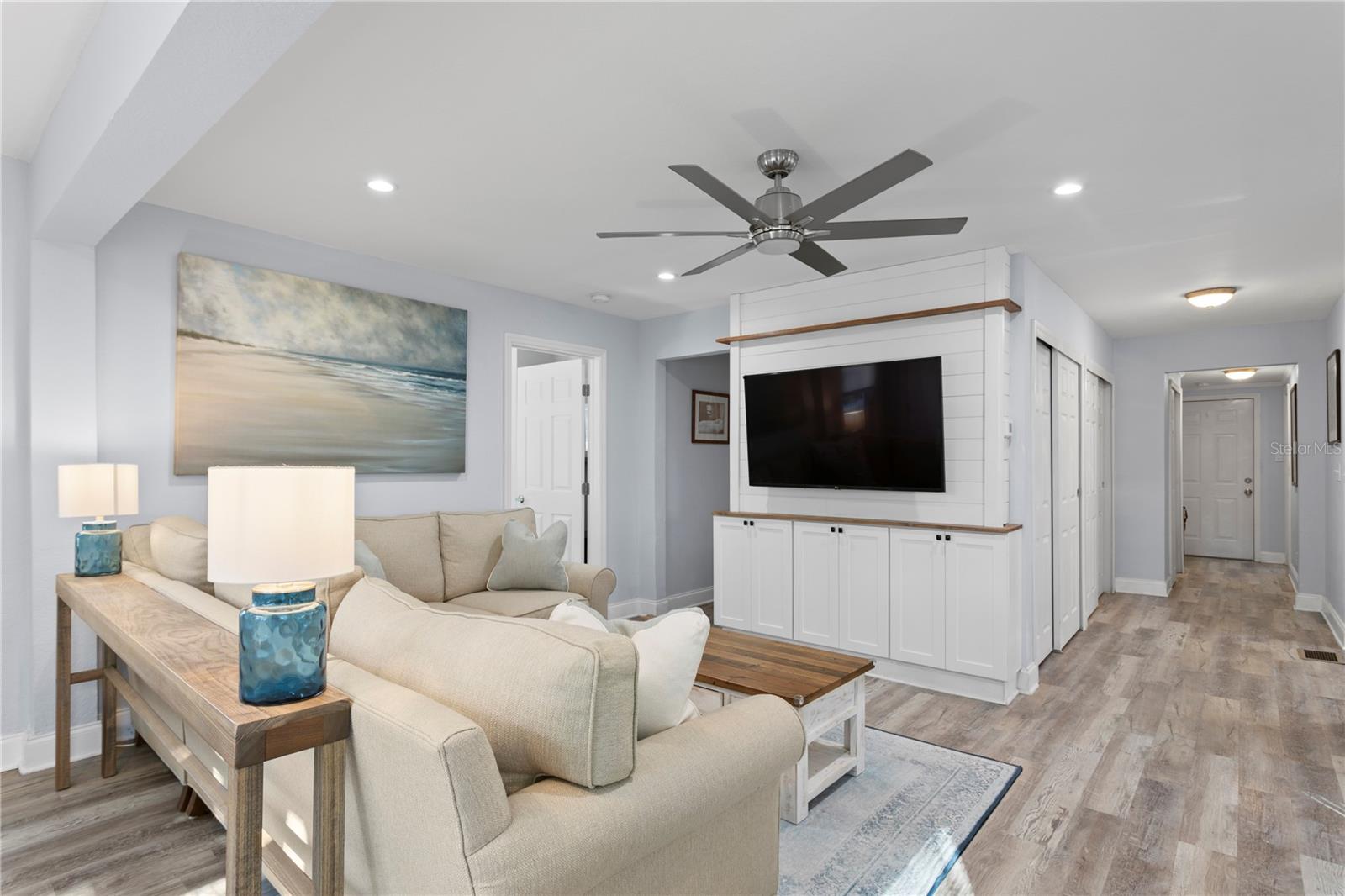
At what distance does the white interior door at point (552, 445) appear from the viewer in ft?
17.9

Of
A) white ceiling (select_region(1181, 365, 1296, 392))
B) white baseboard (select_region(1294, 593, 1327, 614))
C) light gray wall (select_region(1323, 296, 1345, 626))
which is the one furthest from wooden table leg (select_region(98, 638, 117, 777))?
white ceiling (select_region(1181, 365, 1296, 392))

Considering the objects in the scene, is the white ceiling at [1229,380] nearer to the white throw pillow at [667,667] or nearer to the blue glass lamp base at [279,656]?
the white throw pillow at [667,667]

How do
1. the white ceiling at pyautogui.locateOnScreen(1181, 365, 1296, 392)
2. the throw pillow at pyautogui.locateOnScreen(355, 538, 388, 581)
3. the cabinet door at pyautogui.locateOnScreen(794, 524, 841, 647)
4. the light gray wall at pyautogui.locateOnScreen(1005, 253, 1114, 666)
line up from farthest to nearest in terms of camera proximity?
the white ceiling at pyautogui.locateOnScreen(1181, 365, 1296, 392)
the cabinet door at pyautogui.locateOnScreen(794, 524, 841, 647)
the light gray wall at pyautogui.locateOnScreen(1005, 253, 1114, 666)
the throw pillow at pyautogui.locateOnScreen(355, 538, 388, 581)

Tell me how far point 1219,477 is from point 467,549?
364 inches

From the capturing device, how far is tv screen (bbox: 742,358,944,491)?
393cm

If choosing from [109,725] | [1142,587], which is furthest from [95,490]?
[1142,587]

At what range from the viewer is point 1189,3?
1758 millimetres

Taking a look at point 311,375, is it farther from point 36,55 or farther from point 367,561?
point 36,55

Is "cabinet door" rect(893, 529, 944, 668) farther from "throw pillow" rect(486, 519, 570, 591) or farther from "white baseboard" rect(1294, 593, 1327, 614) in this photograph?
"white baseboard" rect(1294, 593, 1327, 614)

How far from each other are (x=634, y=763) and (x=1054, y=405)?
4.19 metres

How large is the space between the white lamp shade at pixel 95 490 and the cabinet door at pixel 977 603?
3821mm

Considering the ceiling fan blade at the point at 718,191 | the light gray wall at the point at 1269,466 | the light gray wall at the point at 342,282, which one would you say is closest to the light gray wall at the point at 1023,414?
the ceiling fan blade at the point at 718,191

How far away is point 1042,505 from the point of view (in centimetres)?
420

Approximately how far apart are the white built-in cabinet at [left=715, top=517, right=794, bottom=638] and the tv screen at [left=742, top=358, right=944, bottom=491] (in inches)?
13.8
